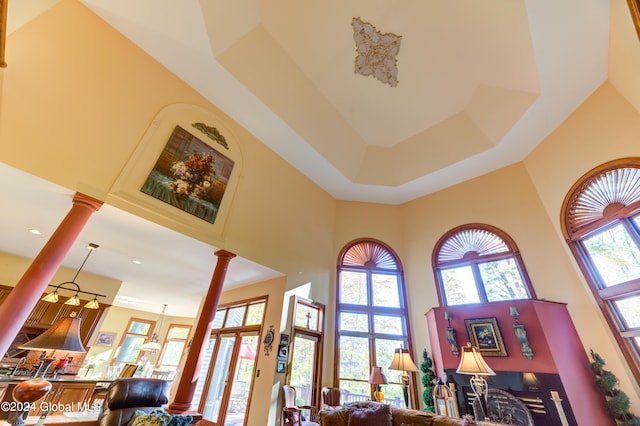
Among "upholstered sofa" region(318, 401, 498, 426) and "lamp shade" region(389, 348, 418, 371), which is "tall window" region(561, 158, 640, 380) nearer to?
"lamp shade" region(389, 348, 418, 371)

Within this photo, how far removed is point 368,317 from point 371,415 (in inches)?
124

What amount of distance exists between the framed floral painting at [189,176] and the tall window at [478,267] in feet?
18.4

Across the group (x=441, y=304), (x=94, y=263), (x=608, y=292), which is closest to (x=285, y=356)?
(x=441, y=304)

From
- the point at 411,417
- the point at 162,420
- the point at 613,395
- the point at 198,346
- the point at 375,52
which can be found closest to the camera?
the point at 162,420

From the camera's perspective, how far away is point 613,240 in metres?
4.93

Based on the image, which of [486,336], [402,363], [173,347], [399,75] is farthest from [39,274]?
[173,347]

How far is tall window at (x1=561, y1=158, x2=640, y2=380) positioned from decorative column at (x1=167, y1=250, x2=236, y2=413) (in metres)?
6.83

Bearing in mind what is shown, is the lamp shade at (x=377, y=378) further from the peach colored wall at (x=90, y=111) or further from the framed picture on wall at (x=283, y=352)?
the peach colored wall at (x=90, y=111)

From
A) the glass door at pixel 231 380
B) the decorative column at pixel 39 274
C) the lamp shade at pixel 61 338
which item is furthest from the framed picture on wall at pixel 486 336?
the decorative column at pixel 39 274

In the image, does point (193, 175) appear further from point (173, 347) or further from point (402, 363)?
point (173, 347)

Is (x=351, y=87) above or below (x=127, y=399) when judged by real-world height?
above

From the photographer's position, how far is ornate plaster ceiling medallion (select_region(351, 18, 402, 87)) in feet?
19.2

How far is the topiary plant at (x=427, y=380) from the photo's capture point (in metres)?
5.29

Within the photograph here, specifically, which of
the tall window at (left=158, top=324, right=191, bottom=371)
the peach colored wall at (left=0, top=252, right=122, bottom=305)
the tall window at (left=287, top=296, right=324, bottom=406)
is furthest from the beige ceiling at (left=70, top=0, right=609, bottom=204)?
the tall window at (left=158, top=324, right=191, bottom=371)
